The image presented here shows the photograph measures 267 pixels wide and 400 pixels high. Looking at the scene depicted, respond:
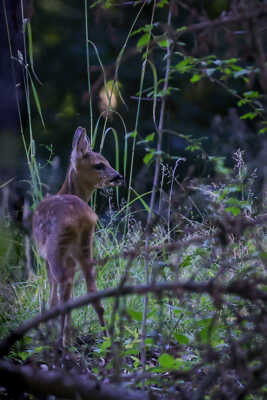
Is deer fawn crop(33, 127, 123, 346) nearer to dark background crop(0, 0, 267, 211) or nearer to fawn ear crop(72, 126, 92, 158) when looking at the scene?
fawn ear crop(72, 126, 92, 158)

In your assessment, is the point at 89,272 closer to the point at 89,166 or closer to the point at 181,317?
the point at 181,317

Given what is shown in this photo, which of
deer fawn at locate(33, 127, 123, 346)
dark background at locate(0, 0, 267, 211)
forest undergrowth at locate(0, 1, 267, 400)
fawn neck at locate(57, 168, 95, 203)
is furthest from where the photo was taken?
dark background at locate(0, 0, 267, 211)

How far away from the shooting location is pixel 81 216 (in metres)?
2.79

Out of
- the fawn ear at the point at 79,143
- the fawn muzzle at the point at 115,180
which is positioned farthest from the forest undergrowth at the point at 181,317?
the fawn ear at the point at 79,143

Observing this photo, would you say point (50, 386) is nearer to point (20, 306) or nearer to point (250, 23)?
point (250, 23)

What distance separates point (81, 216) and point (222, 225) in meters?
1.42

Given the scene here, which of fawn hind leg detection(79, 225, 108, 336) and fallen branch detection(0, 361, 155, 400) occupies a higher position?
fallen branch detection(0, 361, 155, 400)

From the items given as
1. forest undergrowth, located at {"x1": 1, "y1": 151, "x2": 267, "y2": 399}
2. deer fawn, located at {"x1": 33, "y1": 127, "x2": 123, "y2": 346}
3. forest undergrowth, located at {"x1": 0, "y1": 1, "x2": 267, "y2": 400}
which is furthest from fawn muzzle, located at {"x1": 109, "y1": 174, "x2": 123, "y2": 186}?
deer fawn, located at {"x1": 33, "y1": 127, "x2": 123, "y2": 346}

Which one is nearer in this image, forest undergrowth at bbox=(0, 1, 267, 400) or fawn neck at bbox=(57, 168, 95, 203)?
forest undergrowth at bbox=(0, 1, 267, 400)

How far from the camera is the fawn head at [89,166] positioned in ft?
13.8

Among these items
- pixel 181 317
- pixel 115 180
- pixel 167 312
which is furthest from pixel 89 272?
pixel 115 180

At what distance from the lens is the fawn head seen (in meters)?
4.19

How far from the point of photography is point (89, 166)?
14.0ft

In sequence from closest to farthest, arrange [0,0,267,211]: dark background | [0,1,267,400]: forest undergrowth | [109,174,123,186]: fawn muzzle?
[0,1,267,400]: forest undergrowth
[109,174,123,186]: fawn muzzle
[0,0,267,211]: dark background
